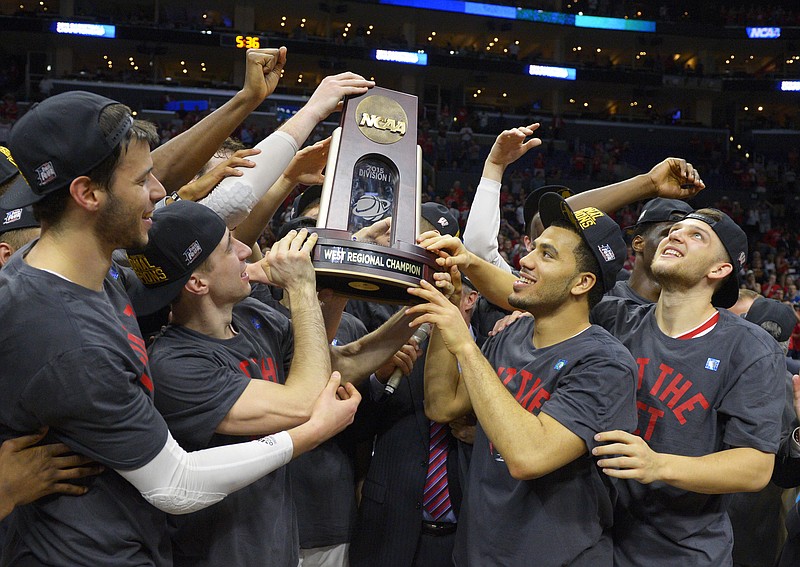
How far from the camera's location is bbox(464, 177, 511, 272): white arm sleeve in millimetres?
3482

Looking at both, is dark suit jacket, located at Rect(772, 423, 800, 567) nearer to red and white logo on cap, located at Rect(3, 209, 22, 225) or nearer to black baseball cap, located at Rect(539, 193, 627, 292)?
black baseball cap, located at Rect(539, 193, 627, 292)

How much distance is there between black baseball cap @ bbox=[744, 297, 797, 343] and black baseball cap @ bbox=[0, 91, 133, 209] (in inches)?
144

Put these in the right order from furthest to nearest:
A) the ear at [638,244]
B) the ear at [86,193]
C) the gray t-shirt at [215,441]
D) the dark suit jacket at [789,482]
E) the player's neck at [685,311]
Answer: the ear at [638,244], the dark suit jacket at [789,482], the player's neck at [685,311], the gray t-shirt at [215,441], the ear at [86,193]

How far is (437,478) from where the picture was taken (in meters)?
3.30

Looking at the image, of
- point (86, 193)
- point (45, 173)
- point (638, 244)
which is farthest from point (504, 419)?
point (638, 244)

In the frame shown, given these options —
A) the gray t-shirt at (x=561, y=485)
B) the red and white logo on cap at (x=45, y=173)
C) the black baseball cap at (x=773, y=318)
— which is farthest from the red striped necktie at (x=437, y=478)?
the black baseball cap at (x=773, y=318)

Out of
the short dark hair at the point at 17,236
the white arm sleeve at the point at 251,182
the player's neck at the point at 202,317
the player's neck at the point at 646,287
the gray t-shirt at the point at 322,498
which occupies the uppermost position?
the white arm sleeve at the point at 251,182

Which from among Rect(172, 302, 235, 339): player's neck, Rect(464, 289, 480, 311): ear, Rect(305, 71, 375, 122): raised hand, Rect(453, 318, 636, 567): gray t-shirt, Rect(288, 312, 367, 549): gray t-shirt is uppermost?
Rect(305, 71, 375, 122): raised hand

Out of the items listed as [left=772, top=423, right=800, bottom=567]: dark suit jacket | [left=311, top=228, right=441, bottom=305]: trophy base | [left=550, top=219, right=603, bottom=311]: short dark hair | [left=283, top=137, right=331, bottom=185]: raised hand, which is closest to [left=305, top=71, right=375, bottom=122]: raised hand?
[left=283, top=137, right=331, bottom=185]: raised hand

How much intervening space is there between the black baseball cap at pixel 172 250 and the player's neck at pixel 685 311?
172cm

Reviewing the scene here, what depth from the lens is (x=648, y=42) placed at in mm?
29750

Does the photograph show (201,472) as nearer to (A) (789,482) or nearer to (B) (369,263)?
(B) (369,263)

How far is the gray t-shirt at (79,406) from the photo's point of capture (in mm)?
1861

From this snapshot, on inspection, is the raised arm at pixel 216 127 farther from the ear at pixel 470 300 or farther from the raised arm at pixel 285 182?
the ear at pixel 470 300
